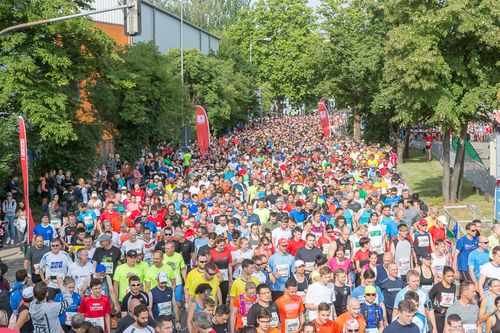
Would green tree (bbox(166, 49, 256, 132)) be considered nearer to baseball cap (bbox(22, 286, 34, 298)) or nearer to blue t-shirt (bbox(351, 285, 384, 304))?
baseball cap (bbox(22, 286, 34, 298))

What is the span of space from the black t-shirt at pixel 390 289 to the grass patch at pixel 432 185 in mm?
15168

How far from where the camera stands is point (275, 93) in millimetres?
86750

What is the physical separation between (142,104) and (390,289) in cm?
2573

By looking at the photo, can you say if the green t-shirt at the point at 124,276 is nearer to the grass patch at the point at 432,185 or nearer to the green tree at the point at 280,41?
the grass patch at the point at 432,185

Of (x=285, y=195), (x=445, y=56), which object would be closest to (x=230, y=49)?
(x=445, y=56)

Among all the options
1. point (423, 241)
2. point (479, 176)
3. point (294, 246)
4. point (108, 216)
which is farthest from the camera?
point (479, 176)

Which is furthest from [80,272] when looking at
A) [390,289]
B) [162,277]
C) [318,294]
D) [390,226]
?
[390,226]

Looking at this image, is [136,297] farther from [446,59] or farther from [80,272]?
[446,59]

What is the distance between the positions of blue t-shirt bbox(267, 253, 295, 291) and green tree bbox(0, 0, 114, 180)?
1342 cm

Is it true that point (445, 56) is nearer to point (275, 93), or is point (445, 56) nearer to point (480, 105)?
point (480, 105)

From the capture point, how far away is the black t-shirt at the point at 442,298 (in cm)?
967

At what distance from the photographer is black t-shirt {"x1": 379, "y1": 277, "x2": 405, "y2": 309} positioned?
33.7ft

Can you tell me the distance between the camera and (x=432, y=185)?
34031 mm

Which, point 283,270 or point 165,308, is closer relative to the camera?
point 165,308
